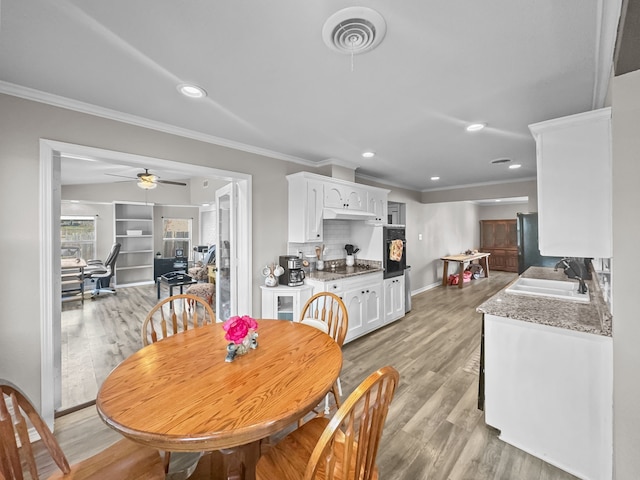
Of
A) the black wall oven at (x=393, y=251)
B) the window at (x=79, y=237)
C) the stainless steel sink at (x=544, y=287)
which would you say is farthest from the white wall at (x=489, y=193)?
the window at (x=79, y=237)

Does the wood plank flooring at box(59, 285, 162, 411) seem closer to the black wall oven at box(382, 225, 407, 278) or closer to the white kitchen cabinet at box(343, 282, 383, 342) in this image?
the white kitchen cabinet at box(343, 282, 383, 342)

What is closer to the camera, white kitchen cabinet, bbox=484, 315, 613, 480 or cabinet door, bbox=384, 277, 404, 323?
white kitchen cabinet, bbox=484, 315, 613, 480

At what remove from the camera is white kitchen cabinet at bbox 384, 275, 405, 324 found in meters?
3.92

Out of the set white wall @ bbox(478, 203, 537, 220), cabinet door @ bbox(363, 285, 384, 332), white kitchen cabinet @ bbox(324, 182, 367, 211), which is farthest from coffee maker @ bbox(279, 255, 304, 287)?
white wall @ bbox(478, 203, 537, 220)

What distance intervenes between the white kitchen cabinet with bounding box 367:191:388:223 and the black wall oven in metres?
0.27

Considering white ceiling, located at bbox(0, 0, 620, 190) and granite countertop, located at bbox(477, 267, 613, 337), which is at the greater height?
white ceiling, located at bbox(0, 0, 620, 190)

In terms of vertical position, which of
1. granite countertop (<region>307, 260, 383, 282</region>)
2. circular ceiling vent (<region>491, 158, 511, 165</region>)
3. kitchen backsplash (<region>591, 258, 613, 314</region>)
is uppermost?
circular ceiling vent (<region>491, 158, 511, 165</region>)

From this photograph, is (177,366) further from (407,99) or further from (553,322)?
(407,99)

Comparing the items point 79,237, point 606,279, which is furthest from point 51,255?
point 79,237

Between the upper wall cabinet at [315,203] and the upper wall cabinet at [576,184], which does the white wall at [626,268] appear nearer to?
the upper wall cabinet at [576,184]

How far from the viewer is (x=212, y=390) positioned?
1.08m

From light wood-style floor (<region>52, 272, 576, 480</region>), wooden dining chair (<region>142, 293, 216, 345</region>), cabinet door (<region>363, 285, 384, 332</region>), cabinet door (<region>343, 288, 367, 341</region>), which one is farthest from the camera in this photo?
cabinet door (<region>363, 285, 384, 332</region>)

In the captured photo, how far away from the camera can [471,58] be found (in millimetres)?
1482

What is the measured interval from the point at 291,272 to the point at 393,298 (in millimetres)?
1870
